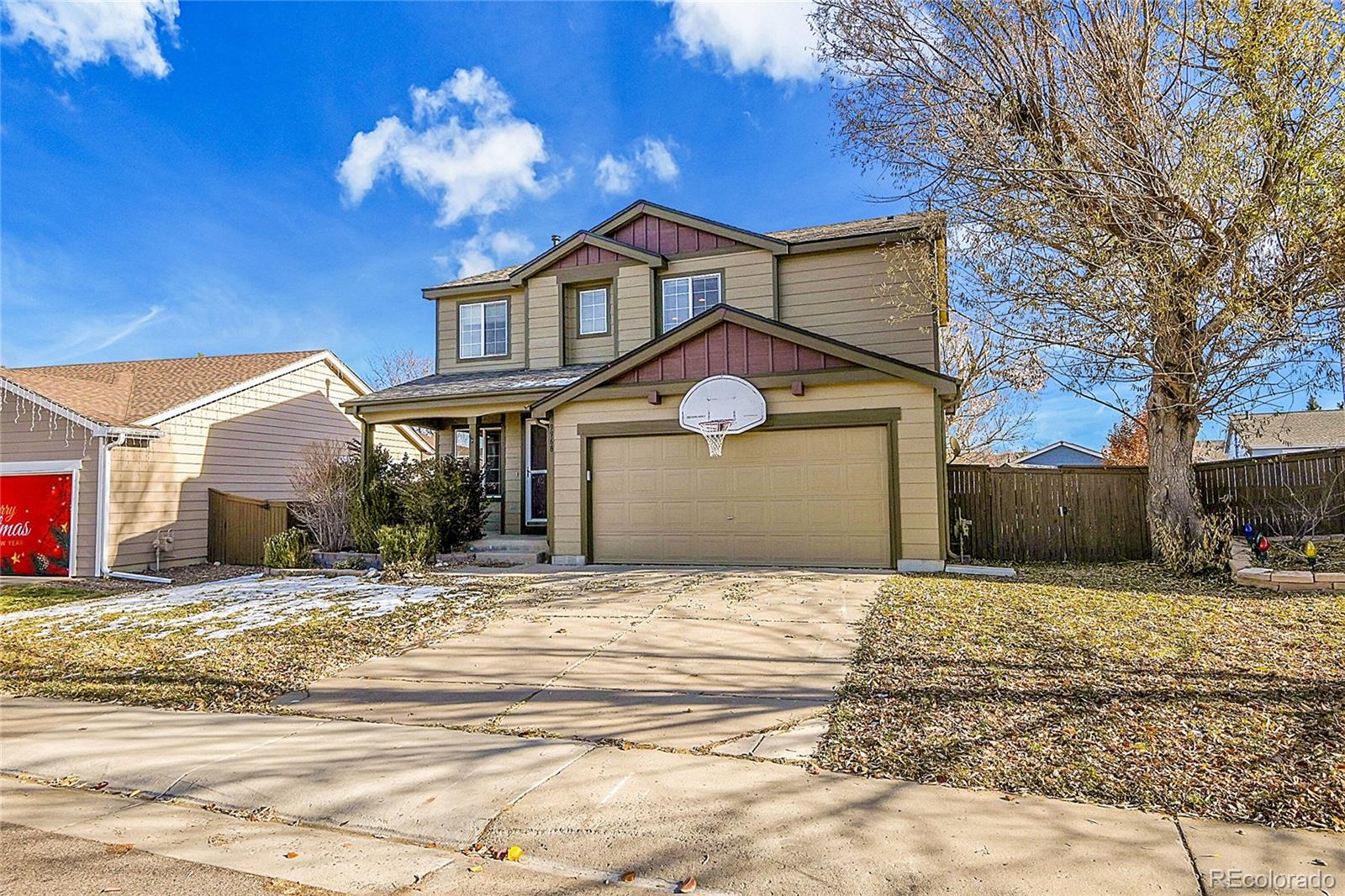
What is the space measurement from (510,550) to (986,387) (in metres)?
15.5

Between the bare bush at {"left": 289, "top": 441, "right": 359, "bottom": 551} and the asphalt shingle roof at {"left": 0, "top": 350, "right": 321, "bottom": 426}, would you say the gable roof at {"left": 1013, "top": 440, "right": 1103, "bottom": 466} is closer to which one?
the bare bush at {"left": 289, "top": 441, "right": 359, "bottom": 551}

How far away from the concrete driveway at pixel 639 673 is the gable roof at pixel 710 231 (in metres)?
7.60

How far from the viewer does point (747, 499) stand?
10977 millimetres

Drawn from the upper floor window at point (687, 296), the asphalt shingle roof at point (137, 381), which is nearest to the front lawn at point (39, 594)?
the asphalt shingle roof at point (137, 381)

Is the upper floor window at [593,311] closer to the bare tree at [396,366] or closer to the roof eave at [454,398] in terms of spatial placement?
the roof eave at [454,398]

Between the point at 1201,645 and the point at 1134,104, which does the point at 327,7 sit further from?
the point at 1201,645

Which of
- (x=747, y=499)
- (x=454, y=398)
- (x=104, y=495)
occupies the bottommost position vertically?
(x=747, y=499)

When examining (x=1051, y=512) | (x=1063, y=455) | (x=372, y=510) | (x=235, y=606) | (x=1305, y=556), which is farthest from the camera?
(x=1063, y=455)

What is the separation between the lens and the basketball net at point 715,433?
1091 cm

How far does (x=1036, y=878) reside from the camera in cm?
273

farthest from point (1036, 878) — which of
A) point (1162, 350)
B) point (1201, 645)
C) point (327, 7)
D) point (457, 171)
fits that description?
point (457, 171)

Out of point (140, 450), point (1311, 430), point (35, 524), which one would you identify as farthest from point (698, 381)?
point (1311, 430)

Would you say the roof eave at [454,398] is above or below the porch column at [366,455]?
above

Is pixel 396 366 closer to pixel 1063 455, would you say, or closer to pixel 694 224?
pixel 694 224
